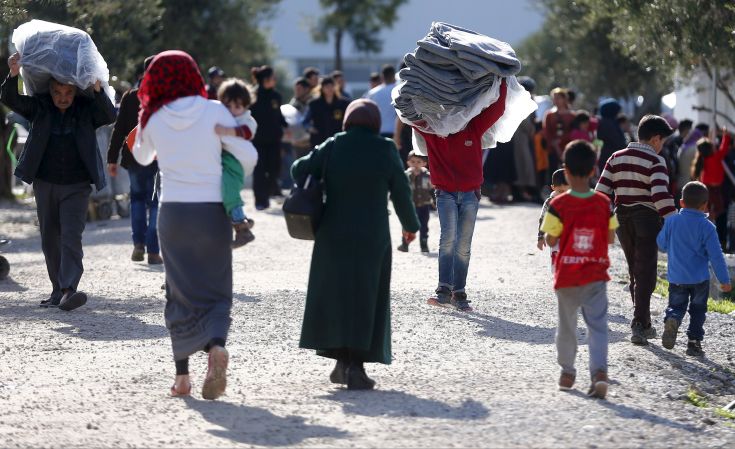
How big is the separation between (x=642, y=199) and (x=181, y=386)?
3.62 meters

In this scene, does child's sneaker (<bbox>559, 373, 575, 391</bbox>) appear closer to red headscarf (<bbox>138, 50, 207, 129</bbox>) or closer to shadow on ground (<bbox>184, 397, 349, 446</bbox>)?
shadow on ground (<bbox>184, 397, 349, 446</bbox>)

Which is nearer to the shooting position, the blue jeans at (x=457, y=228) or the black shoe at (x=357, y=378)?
the black shoe at (x=357, y=378)

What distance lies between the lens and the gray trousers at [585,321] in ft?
24.6

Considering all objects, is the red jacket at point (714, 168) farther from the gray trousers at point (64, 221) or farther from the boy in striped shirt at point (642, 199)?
the gray trousers at point (64, 221)

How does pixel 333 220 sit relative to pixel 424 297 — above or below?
above

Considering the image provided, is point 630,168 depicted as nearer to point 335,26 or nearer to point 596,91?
point 596,91

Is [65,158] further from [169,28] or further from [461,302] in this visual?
[169,28]

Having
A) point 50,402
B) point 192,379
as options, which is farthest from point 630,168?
point 50,402

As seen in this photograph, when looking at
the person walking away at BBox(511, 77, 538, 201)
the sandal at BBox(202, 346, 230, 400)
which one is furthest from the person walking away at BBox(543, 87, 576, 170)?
the sandal at BBox(202, 346, 230, 400)

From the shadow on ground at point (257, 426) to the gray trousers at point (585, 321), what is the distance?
1629 millimetres

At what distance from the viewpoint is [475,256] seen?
1470cm

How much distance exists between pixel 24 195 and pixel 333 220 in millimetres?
19171

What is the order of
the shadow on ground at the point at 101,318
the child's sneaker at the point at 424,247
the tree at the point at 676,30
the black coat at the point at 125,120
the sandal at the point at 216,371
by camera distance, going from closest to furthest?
the sandal at the point at 216,371 < the shadow on ground at the point at 101,318 < the black coat at the point at 125,120 < the tree at the point at 676,30 < the child's sneaker at the point at 424,247

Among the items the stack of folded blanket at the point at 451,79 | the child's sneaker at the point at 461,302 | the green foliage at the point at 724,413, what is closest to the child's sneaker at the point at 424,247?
the child's sneaker at the point at 461,302
